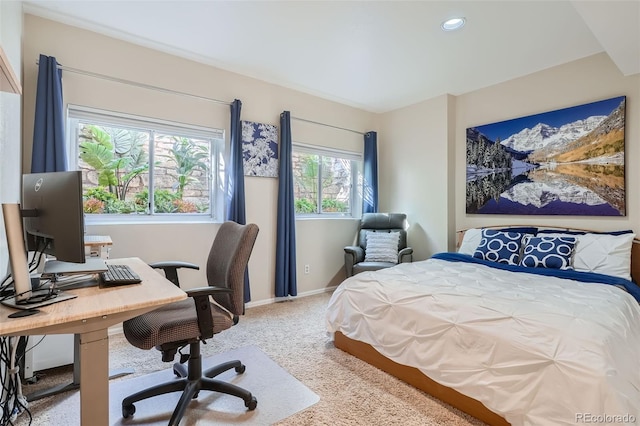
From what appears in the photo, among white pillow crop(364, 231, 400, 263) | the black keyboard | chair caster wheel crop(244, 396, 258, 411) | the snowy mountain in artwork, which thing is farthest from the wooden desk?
the snowy mountain in artwork

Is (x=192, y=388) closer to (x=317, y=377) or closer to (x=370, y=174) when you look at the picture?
(x=317, y=377)

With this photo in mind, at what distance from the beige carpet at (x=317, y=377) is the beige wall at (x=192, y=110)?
0.80 metres

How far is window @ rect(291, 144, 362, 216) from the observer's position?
4195mm

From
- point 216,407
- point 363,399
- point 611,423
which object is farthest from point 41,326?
point 611,423

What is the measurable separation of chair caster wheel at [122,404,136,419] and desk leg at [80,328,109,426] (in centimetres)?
73

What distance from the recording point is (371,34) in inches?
105

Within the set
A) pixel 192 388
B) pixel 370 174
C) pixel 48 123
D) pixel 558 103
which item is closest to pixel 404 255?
pixel 370 174

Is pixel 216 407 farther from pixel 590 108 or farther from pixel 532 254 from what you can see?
pixel 590 108

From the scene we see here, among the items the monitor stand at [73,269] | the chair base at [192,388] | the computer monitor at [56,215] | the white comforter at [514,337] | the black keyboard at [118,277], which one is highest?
the computer monitor at [56,215]

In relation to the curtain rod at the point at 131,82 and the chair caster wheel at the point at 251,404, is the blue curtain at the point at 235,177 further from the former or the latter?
the chair caster wheel at the point at 251,404

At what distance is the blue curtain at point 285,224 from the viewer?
12.2ft

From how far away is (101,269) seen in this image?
4.70ft

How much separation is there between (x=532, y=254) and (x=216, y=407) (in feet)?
9.28

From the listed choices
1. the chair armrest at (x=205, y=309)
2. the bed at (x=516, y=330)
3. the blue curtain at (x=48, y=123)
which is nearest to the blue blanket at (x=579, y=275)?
the bed at (x=516, y=330)
